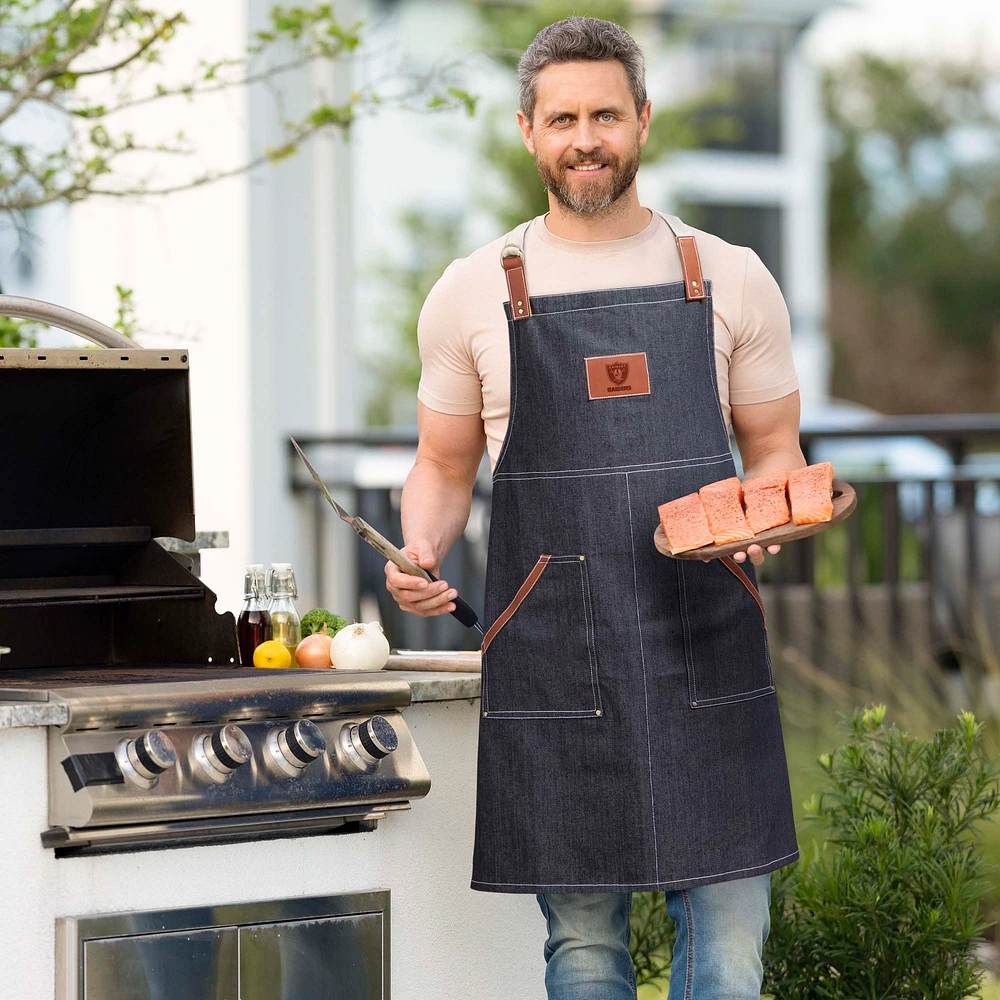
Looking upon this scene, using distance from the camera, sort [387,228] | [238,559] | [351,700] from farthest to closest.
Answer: [387,228] < [238,559] < [351,700]

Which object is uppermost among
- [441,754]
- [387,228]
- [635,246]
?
[387,228]

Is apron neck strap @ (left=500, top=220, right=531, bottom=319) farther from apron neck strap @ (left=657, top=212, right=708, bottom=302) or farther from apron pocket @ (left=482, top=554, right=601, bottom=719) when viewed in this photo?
apron pocket @ (left=482, top=554, right=601, bottom=719)

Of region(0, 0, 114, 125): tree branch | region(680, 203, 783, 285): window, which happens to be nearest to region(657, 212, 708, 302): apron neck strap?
region(0, 0, 114, 125): tree branch

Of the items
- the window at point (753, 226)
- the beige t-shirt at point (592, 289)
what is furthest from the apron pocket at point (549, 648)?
the window at point (753, 226)

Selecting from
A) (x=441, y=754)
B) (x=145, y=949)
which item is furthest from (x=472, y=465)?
(x=145, y=949)

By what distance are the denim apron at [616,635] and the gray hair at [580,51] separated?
274mm

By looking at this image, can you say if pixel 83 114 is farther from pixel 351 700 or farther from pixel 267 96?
pixel 267 96

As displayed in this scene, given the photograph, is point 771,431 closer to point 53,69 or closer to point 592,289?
point 592,289

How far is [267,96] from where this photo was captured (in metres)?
5.74

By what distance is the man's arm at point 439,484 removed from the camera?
2.54 meters

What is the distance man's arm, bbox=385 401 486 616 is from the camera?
254cm

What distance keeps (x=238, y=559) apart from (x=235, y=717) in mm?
3456

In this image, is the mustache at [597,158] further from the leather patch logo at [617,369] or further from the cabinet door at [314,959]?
the cabinet door at [314,959]

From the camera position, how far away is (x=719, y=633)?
237 centimetres
